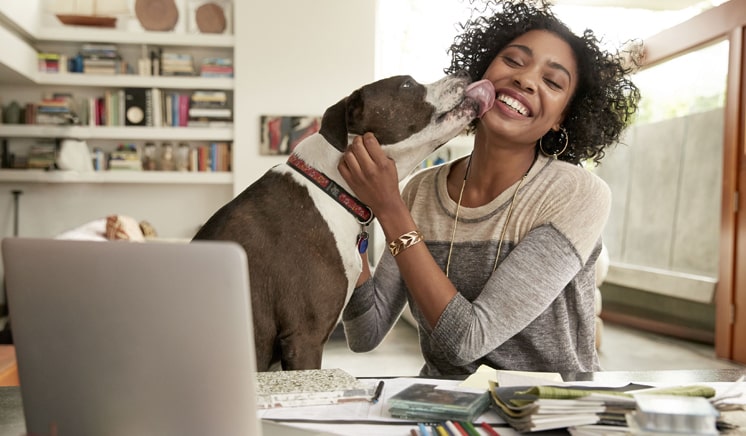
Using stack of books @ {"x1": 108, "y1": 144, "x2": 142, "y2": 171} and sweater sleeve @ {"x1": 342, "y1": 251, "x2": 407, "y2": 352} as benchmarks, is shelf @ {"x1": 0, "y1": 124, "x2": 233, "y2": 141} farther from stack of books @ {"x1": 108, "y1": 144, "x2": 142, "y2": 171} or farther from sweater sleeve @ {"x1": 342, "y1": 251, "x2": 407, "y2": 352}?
sweater sleeve @ {"x1": 342, "y1": 251, "x2": 407, "y2": 352}

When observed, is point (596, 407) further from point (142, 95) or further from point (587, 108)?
point (142, 95)

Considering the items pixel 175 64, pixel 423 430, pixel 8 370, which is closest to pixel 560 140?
pixel 423 430

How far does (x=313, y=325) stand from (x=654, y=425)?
2.03ft

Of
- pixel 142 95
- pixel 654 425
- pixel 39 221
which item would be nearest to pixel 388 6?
pixel 142 95

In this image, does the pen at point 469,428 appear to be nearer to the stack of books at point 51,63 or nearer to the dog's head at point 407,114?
the dog's head at point 407,114

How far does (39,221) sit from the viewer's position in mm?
6238

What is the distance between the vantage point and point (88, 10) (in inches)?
231

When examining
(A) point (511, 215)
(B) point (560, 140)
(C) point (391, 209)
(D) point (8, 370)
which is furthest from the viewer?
(D) point (8, 370)

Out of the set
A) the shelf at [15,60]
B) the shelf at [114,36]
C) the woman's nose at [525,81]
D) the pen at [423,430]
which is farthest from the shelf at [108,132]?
the pen at [423,430]

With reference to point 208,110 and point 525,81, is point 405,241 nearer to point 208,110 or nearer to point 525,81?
point 525,81

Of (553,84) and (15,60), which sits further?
(15,60)

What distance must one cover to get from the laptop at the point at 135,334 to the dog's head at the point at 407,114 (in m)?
0.70

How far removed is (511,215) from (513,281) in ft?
0.68

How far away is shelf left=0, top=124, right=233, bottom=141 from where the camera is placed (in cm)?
588
